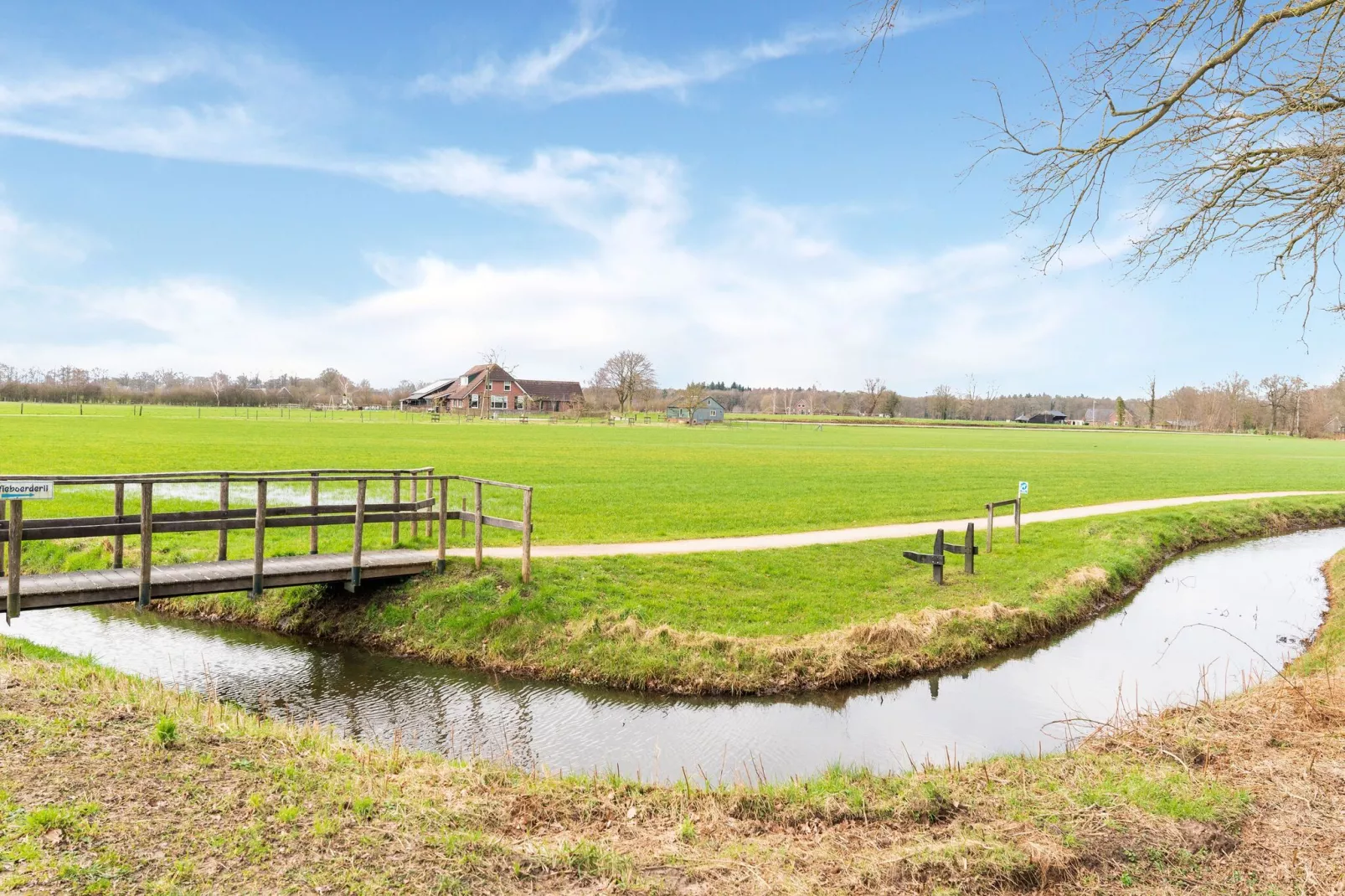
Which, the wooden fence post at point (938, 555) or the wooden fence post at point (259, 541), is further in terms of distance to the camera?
the wooden fence post at point (938, 555)

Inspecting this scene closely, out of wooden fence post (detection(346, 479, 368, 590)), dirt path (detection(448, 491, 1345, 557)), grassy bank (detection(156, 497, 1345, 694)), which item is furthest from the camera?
dirt path (detection(448, 491, 1345, 557))

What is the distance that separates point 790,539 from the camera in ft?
65.1

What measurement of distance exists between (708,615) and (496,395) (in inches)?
4390

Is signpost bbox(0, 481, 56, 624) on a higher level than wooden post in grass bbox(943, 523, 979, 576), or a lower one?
higher

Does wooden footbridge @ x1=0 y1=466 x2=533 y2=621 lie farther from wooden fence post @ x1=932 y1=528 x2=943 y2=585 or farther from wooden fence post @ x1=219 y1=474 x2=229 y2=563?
wooden fence post @ x1=932 y1=528 x2=943 y2=585

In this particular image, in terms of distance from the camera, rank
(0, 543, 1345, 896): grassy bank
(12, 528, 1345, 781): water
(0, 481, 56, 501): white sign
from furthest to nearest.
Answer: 1. (0, 481, 56, 501): white sign
2. (12, 528, 1345, 781): water
3. (0, 543, 1345, 896): grassy bank

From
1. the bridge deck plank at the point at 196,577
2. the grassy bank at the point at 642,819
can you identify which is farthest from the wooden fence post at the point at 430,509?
the grassy bank at the point at 642,819

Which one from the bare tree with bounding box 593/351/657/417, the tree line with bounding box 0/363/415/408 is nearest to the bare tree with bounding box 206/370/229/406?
the tree line with bounding box 0/363/415/408

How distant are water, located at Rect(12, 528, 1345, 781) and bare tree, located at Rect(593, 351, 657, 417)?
338 ft

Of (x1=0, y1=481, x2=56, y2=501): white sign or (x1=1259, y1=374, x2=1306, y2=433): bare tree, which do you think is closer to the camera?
(x1=0, y1=481, x2=56, y2=501): white sign

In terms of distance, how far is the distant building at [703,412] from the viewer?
118 metres

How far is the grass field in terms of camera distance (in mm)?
23594

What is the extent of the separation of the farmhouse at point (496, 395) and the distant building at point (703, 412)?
1436cm

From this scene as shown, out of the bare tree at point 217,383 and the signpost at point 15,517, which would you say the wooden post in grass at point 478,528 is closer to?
the signpost at point 15,517
